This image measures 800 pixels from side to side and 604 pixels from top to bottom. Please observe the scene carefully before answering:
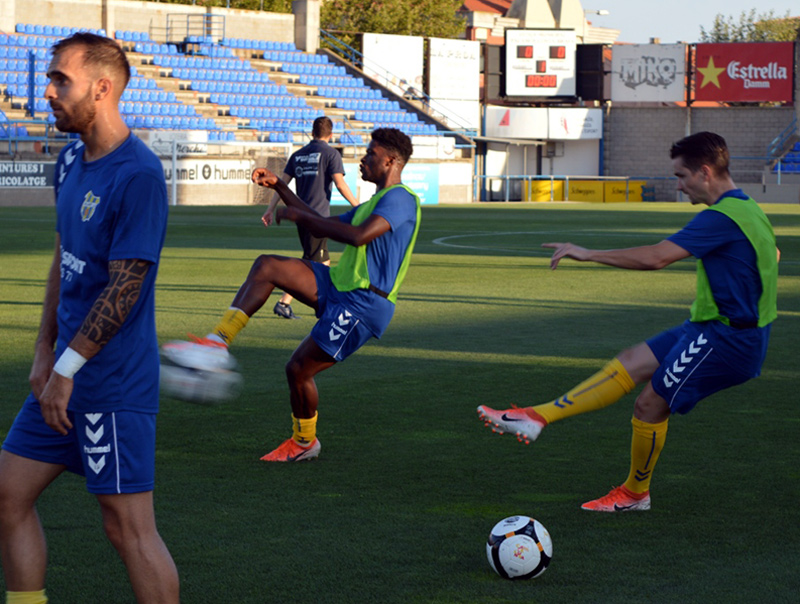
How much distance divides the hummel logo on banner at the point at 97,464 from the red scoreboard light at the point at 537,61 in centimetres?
5809

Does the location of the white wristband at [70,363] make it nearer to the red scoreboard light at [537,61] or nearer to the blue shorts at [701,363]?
the blue shorts at [701,363]

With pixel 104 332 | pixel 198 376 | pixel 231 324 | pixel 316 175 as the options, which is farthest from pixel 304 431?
pixel 316 175

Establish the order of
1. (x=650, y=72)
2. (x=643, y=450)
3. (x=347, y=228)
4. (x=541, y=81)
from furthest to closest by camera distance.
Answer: (x=650, y=72) → (x=541, y=81) → (x=347, y=228) → (x=643, y=450)

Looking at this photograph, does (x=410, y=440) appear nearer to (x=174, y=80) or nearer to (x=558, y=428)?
(x=558, y=428)

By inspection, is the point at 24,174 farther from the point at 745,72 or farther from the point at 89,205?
the point at 745,72

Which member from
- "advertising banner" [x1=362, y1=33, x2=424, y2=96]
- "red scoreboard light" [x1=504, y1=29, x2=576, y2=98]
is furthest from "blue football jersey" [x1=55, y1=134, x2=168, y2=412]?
"red scoreboard light" [x1=504, y1=29, x2=576, y2=98]

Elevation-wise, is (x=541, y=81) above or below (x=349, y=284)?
above

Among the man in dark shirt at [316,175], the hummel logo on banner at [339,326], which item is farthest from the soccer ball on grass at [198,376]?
the man in dark shirt at [316,175]

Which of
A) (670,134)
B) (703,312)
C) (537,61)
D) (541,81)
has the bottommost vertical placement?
(703,312)

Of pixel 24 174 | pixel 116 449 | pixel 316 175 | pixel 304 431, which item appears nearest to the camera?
pixel 116 449

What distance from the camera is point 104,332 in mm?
3439

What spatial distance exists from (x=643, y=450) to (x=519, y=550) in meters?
1.21

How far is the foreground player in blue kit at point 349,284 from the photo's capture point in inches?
256

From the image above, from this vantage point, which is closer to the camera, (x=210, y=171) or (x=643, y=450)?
(x=643, y=450)
